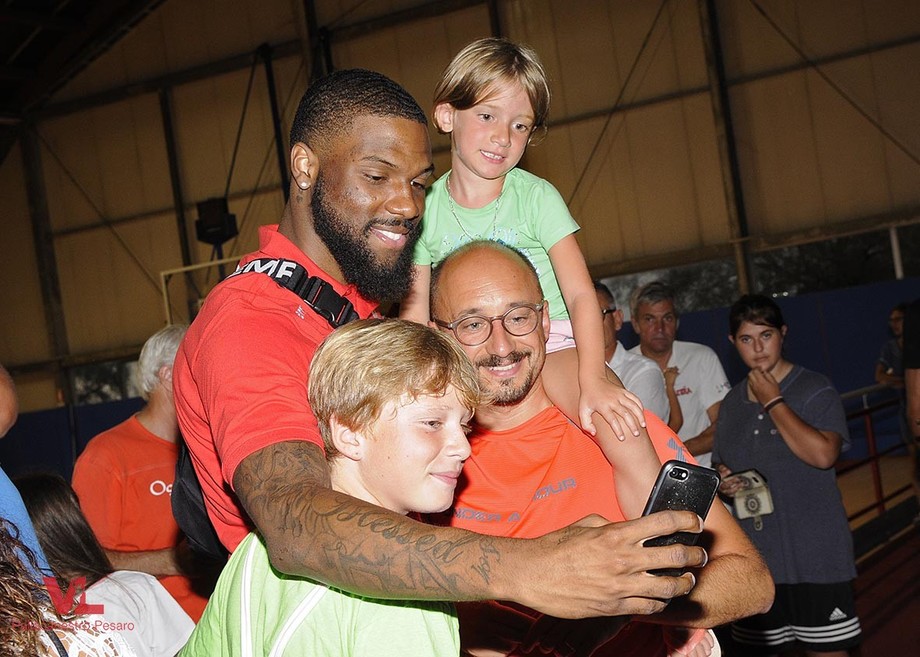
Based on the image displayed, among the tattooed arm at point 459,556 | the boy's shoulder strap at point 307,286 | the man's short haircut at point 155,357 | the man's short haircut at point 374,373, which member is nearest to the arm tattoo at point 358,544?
the tattooed arm at point 459,556

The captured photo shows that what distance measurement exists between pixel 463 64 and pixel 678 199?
36.3 feet

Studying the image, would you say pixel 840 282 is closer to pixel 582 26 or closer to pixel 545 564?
pixel 582 26

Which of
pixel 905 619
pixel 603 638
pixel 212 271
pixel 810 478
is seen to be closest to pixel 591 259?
pixel 212 271

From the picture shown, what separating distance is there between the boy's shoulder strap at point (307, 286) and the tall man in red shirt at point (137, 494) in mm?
2325

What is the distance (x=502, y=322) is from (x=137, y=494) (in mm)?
2350

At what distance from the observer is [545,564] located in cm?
127

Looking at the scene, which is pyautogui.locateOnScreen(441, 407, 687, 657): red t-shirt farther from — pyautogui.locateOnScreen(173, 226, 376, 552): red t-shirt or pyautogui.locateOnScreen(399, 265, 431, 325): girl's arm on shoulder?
pyautogui.locateOnScreen(173, 226, 376, 552): red t-shirt

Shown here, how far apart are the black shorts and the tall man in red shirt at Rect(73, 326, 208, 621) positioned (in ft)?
8.97

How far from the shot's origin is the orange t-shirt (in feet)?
13.5

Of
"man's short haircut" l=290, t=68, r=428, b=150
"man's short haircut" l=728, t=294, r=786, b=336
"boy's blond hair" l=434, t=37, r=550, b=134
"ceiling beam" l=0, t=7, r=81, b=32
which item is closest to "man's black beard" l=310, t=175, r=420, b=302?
"man's short haircut" l=290, t=68, r=428, b=150

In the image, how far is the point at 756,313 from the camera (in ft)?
16.5

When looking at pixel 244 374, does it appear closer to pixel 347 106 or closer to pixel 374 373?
pixel 374 373

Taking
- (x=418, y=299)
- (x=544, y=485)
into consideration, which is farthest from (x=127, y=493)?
(x=544, y=485)

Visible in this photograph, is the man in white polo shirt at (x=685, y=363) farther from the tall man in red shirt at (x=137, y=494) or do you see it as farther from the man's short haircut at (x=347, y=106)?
the man's short haircut at (x=347, y=106)
